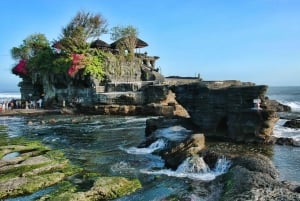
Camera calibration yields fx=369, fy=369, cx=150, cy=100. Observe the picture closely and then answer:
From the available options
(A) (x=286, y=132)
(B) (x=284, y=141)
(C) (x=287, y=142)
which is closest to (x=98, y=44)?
(A) (x=286, y=132)

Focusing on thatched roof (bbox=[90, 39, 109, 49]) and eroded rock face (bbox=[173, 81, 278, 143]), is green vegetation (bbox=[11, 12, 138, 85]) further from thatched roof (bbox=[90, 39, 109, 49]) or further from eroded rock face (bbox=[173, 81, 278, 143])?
eroded rock face (bbox=[173, 81, 278, 143])

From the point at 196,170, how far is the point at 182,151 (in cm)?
255

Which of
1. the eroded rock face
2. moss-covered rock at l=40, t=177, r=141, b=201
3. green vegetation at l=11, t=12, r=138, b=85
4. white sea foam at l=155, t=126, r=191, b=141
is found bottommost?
moss-covered rock at l=40, t=177, r=141, b=201

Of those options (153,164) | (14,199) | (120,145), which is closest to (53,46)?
(120,145)

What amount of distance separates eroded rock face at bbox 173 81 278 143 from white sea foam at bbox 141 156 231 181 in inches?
299

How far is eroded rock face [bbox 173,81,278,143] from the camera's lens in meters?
26.1

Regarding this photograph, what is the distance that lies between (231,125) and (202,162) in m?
8.30

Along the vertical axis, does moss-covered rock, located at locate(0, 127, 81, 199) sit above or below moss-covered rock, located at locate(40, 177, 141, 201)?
above

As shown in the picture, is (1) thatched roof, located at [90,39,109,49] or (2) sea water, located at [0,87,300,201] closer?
(2) sea water, located at [0,87,300,201]

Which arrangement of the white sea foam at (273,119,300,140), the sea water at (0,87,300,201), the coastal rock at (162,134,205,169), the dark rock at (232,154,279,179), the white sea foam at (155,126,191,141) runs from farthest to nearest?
the white sea foam at (273,119,300,140), the white sea foam at (155,126,191,141), the coastal rock at (162,134,205,169), the sea water at (0,87,300,201), the dark rock at (232,154,279,179)

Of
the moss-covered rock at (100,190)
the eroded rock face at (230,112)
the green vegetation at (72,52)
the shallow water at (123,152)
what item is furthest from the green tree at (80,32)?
the moss-covered rock at (100,190)

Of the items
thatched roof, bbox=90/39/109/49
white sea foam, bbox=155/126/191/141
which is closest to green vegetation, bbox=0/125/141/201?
white sea foam, bbox=155/126/191/141

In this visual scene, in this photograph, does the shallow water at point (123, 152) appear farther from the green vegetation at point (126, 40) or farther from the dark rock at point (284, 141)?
the green vegetation at point (126, 40)

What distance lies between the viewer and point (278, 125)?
3584cm
